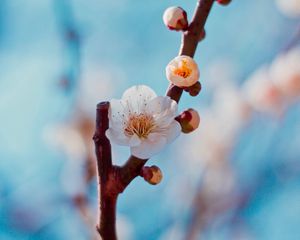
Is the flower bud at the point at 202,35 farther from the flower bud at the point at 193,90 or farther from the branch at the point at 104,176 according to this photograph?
the branch at the point at 104,176

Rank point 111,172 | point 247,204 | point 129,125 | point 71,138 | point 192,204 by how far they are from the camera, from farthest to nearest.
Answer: point 71,138 < point 247,204 < point 192,204 < point 129,125 < point 111,172

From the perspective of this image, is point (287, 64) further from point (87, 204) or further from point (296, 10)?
point (87, 204)

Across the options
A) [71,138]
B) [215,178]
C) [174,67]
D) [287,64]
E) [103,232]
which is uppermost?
[71,138]

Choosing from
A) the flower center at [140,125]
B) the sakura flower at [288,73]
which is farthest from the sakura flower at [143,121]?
the sakura flower at [288,73]

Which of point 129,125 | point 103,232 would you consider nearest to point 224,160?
point 129,125

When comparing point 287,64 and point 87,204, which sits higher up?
point 287,64
